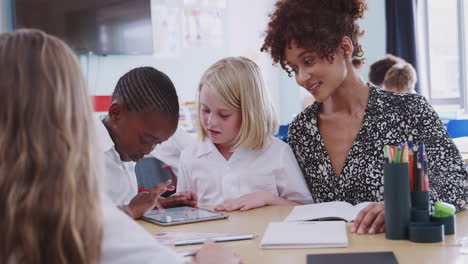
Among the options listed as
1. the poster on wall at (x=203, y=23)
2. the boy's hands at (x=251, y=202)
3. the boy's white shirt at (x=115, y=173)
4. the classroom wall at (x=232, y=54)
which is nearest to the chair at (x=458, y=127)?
the classroom wall at (x=232, y=54)

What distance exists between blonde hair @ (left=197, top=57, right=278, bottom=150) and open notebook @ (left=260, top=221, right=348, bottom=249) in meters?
0.61

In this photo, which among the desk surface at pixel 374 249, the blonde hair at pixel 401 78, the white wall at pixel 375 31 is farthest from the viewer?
the white wall at pixel 375 31

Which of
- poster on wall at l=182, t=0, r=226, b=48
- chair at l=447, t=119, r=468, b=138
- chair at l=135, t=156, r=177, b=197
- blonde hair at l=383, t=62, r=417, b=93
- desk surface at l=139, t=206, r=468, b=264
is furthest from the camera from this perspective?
poster on wall at l=182, t=0, r=226, b=48

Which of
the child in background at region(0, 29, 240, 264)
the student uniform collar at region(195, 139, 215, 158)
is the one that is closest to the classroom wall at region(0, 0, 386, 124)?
the student uniform collar at region(195, 139, 215, 158)

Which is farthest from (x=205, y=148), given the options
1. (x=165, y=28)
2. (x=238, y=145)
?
(x=165, y=28)

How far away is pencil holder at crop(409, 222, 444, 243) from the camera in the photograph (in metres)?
1.22

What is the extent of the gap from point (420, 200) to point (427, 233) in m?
0.09

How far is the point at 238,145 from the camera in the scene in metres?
2.05

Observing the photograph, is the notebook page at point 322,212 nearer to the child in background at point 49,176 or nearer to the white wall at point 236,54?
the child in background at point 49,176

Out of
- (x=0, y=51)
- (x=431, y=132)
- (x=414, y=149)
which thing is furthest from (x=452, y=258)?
(x=0, y=51)

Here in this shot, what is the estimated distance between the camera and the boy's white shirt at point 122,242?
2.50 ft

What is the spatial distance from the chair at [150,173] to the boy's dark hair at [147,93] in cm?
54

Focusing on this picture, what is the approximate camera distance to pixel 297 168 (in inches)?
78.4

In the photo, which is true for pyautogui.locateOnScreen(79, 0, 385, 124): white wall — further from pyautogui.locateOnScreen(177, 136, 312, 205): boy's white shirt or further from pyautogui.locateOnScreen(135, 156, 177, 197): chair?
pyautogui.locateOnScreen(177, 136, 312, 205): boy's white shirt
